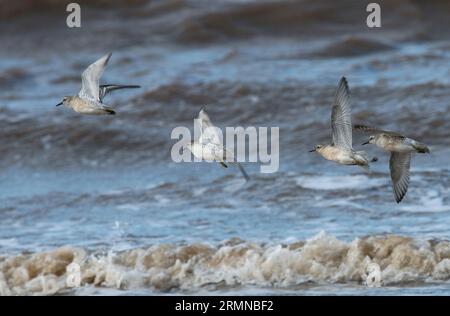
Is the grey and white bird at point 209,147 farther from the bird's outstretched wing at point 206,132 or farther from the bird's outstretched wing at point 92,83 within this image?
the bird's outstretched wing at point 92,83

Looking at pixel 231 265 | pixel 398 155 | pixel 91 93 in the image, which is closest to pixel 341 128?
pixel 398 155

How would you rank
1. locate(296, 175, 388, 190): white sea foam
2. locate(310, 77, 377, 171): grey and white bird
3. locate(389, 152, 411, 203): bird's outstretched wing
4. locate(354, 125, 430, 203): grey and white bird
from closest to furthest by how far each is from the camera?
locate(310, 77, 377, 171): grey and white bird
locate(354, 125, 430, 203): grey and white bird
locate(389, 152, 411, 203): bird's outstretched wing
locate(296, 175, 388, 190): white sea foam

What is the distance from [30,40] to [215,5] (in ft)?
7.84

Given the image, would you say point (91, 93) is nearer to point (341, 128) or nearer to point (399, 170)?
point (341, 128)

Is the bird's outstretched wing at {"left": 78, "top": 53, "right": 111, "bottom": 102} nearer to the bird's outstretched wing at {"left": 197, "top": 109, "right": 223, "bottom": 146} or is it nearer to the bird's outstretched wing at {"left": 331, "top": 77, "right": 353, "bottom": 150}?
the bird's outstretched wing at {"left": 197, "top": 109, "right": 223, "bottom": 146}

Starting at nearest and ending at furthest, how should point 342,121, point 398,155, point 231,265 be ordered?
point 342,121 → point 398,155 → point 231,265

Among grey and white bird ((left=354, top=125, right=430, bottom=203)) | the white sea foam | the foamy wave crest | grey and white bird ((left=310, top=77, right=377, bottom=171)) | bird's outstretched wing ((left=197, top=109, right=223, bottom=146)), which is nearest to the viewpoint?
grey and white bird ((left=310, top=77, right=377, bottom=171))

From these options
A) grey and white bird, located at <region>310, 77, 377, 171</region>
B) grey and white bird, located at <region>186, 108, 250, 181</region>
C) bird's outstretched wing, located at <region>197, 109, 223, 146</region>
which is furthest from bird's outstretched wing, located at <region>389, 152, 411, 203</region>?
bird's outstretched wing, located at <region>197, 109, 223, 146</region>

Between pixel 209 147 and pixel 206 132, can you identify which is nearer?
pixel 209 147

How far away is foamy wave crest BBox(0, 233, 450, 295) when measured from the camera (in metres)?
6.65

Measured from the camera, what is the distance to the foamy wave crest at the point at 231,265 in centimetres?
665

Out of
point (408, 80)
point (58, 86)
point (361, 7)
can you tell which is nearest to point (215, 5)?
point (361, 7)

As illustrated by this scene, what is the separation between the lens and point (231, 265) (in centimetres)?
693
